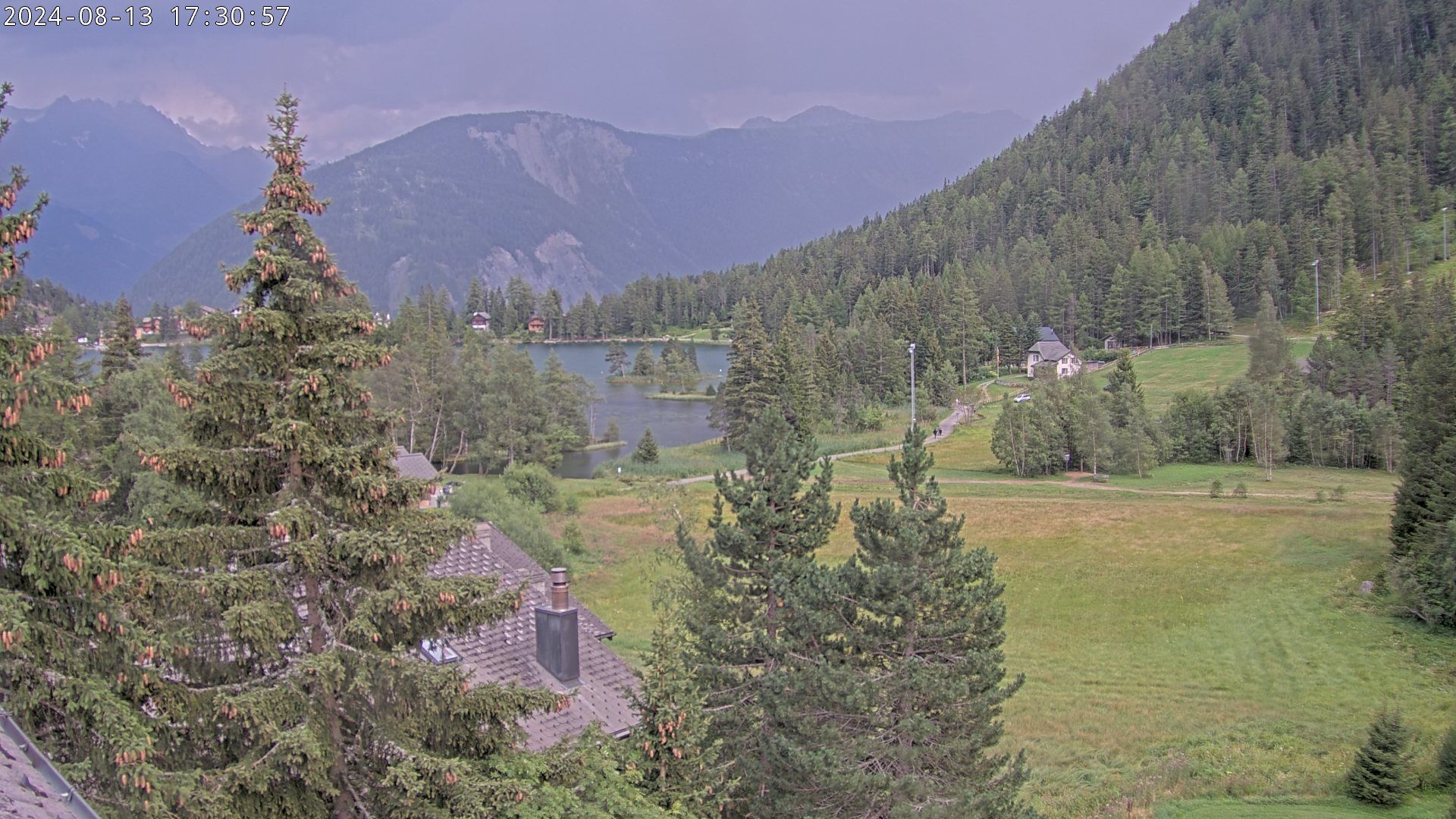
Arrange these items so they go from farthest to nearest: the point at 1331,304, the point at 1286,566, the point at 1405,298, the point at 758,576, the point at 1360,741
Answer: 1. the point at 1331,304
2. the point at 1405,298
3. the point at 1286,566
4. the point at 1360,741
5. the point at 758,576

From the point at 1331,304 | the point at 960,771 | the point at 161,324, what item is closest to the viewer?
the point at 960,771

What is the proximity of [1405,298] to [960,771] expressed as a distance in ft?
260

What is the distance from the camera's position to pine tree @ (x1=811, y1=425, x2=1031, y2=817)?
1207 cm

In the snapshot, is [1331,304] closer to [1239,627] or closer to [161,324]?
[1239,627]

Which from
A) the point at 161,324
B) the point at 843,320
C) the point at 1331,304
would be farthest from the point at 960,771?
the point at 161,324

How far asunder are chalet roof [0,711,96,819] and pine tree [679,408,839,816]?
950 centimetres

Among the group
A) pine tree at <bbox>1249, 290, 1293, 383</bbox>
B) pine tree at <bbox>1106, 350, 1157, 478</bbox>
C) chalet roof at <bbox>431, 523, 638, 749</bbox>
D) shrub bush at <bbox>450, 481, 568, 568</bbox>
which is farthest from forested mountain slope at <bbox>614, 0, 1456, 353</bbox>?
chalet roof at <bbox>431, 523, 638, 749</bbox>

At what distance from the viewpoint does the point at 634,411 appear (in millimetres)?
96875

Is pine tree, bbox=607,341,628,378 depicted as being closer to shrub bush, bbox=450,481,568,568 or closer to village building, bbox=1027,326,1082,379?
village building, bbox=1027,326,1082,379

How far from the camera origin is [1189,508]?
4484 cm

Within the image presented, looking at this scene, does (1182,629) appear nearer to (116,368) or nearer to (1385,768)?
(1385,768)

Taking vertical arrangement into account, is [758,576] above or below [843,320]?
below

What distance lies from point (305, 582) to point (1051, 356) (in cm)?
9186

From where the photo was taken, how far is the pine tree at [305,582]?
7.31m
